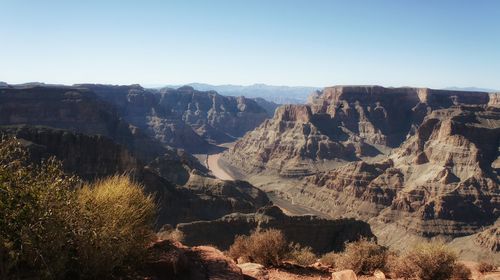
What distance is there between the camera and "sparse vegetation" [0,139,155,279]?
984 cm

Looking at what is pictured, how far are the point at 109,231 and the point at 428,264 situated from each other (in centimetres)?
1182

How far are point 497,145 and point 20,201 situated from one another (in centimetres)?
12655

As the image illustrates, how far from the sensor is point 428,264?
667 inches

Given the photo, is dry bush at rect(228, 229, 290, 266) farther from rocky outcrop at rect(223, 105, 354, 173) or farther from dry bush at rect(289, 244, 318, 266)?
rocky outcrop at rect(223, 105, 354, 173)

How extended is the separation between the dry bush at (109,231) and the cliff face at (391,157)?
82697 mm

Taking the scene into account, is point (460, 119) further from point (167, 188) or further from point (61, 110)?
point (61, 110)

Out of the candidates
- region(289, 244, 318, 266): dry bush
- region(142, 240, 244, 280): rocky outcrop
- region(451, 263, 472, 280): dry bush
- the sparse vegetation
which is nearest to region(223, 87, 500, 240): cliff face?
region(289, 244, 318, 266): dry bush

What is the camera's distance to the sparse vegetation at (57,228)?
9836 mm

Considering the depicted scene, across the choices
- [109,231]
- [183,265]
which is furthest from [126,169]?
[109,231]

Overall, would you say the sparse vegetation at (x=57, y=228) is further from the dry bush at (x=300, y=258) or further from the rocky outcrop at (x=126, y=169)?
the rocky outcrop at (x=126, y=169)

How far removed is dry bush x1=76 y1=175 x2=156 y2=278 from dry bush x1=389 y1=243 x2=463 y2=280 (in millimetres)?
9798

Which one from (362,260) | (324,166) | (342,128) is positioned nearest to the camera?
(362,260)

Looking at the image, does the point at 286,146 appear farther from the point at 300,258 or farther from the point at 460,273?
the point at 460,273

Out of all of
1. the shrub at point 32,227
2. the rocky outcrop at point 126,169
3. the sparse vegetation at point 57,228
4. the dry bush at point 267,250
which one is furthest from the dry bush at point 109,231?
the rocky outcrop at point 126,169
